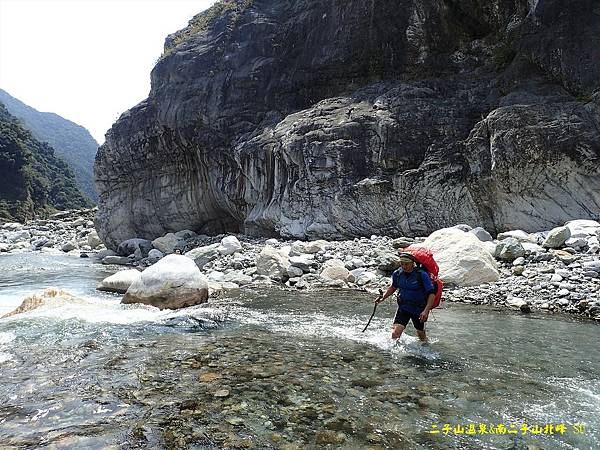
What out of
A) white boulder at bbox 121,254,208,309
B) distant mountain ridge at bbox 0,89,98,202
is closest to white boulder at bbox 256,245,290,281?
white boulder at bbox 121,254,208,309

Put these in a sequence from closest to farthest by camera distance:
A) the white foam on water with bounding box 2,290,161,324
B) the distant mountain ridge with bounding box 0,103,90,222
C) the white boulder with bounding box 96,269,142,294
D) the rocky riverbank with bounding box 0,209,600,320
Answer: the white foam on water with bounding box 2,290,161,324 < the rocky riverbank with bounding box 0,209,600,320 < the white boulder with bounding box 96,269,142,294 < the distant mountain ridge with bounding box 0,103,90,222

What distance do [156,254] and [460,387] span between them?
903 inches

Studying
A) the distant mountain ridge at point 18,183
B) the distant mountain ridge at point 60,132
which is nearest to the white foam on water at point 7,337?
the distant mountain ridge at point 18,183

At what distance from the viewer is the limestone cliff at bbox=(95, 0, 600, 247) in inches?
652

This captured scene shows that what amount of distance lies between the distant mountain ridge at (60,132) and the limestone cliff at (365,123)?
140553 millimetres

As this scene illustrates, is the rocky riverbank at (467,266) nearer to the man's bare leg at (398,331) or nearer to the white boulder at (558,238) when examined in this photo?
the white boulder at (558,238)

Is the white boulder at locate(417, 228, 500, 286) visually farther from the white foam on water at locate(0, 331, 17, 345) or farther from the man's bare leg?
the white foam on water at locate(0, 331, 17, 345)

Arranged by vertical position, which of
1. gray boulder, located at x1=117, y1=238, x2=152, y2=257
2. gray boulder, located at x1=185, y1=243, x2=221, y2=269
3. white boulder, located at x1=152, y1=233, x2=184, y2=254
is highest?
gray boulder, located at x1=185, y1=243, x2=221, y2=269

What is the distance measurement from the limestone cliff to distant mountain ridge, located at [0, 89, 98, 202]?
461 ft

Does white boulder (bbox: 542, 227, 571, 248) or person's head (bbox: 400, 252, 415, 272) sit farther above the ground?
white boulder (bbox: 542, 227, 571, 248)

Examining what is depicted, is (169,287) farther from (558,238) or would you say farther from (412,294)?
(558,238)

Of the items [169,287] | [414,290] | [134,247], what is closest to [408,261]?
[414,290]

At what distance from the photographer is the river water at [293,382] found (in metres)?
4.13

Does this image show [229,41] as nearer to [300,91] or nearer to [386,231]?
[300,91]
